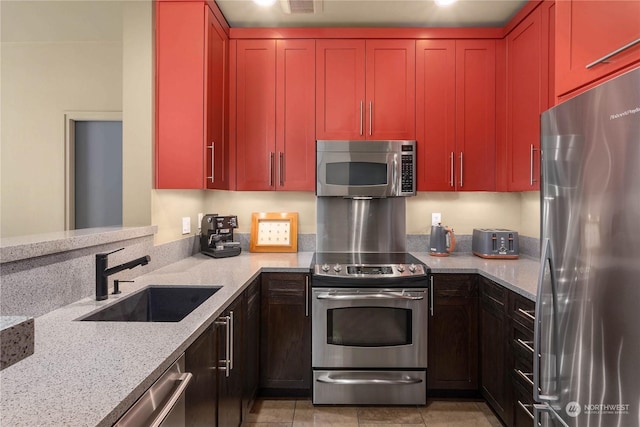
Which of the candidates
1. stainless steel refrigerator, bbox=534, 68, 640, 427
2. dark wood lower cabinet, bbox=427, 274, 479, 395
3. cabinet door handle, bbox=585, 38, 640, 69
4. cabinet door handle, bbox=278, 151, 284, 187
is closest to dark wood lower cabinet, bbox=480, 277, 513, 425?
dark wood lower cabinet, bbox=427, 274, 479, 395

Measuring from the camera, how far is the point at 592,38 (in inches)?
53.1

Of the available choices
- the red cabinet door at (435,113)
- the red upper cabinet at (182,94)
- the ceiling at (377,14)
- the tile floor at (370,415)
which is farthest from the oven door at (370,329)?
the ceiling at (377,14)

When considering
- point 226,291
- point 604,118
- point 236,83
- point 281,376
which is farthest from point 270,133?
point 604,118

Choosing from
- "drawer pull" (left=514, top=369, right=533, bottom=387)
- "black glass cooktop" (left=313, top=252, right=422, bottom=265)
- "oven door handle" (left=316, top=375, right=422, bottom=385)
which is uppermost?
"black glass cooktop" (left=313, top=252, right=422, bottom=265)

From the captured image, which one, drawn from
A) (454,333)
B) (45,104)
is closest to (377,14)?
(454,333)

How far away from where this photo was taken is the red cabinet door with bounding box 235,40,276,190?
2783mm

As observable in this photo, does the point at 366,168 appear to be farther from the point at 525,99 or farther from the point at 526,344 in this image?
the point at 526,344

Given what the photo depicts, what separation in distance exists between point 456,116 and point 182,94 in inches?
73.9

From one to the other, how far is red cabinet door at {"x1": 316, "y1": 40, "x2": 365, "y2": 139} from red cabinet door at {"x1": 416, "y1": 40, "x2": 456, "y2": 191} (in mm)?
420

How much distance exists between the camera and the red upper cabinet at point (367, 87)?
276 centimetres

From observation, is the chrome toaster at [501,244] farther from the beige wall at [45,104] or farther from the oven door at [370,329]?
the beige wall at [45,104]

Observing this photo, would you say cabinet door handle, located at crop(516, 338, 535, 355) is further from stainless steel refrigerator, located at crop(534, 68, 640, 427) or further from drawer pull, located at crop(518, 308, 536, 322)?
stainless steel refrigerator, located at crop(534, 68, 640, 427)

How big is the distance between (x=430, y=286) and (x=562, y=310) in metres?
1.15

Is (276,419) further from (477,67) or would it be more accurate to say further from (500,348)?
(477,67)
